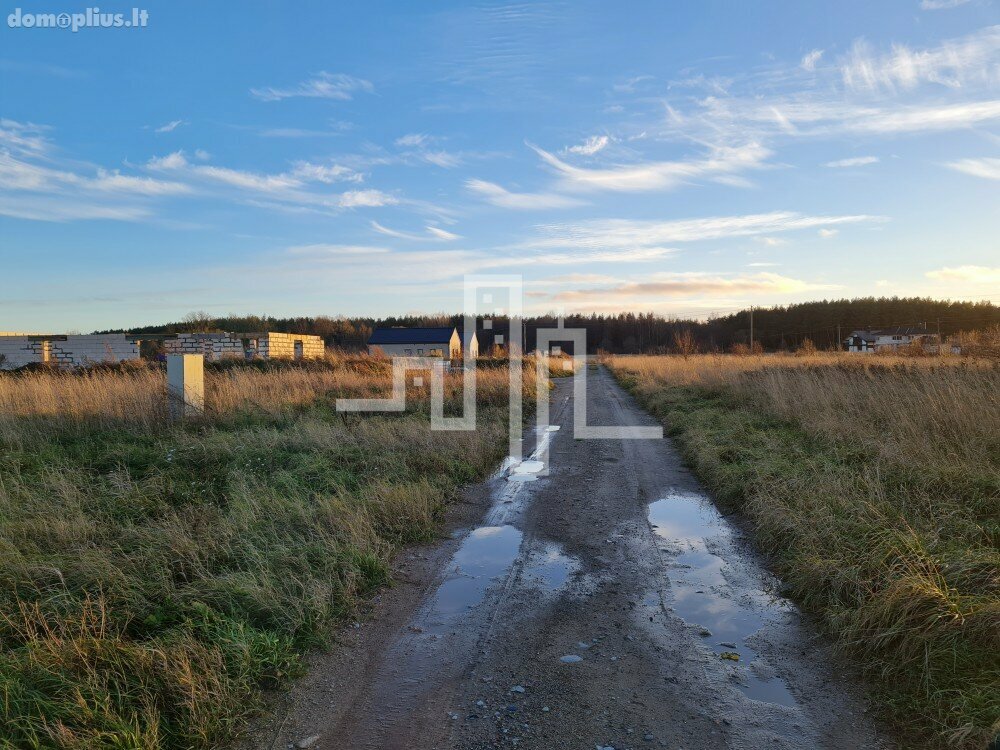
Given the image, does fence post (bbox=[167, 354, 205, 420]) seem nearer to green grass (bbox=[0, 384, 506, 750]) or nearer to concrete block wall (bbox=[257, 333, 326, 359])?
green grass (bbox=[0, 384, 506, 750])

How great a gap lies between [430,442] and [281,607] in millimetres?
6025

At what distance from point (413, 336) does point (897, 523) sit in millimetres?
55516

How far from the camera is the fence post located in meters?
11.6

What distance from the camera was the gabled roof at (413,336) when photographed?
187ft

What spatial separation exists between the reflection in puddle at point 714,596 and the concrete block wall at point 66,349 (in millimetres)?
30003

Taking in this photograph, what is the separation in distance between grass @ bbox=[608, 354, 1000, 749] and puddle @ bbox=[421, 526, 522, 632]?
2.50 m

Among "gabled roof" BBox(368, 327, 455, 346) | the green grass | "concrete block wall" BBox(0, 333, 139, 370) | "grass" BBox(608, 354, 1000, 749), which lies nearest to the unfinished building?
"concrete block wall" BBox(0, 333, 139, 370)

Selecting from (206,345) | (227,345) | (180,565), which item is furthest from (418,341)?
(180,565)

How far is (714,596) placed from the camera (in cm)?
476

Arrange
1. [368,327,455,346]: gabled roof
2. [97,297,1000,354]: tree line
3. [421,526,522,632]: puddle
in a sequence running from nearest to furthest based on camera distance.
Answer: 1. [421,526,522,632]: puddle
2. [368,327,455,346]: gabled roof
3. [97,297,1000,354]: tree line

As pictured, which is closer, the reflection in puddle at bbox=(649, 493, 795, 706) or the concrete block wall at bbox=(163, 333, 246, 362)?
the reflection in puddle at bbox=(649, 493, 795, 706)

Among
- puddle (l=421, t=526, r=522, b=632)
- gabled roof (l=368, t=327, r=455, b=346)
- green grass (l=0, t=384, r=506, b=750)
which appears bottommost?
puddle (l=421, t=526, r=522, b=632)

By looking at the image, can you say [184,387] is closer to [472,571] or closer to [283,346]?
[472,571]

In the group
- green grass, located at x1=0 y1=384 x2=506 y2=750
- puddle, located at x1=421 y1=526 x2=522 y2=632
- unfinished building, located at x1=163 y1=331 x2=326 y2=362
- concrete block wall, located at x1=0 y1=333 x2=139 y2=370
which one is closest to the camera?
green grass, located at x1=0 y1=384 x2=506 y2=750
